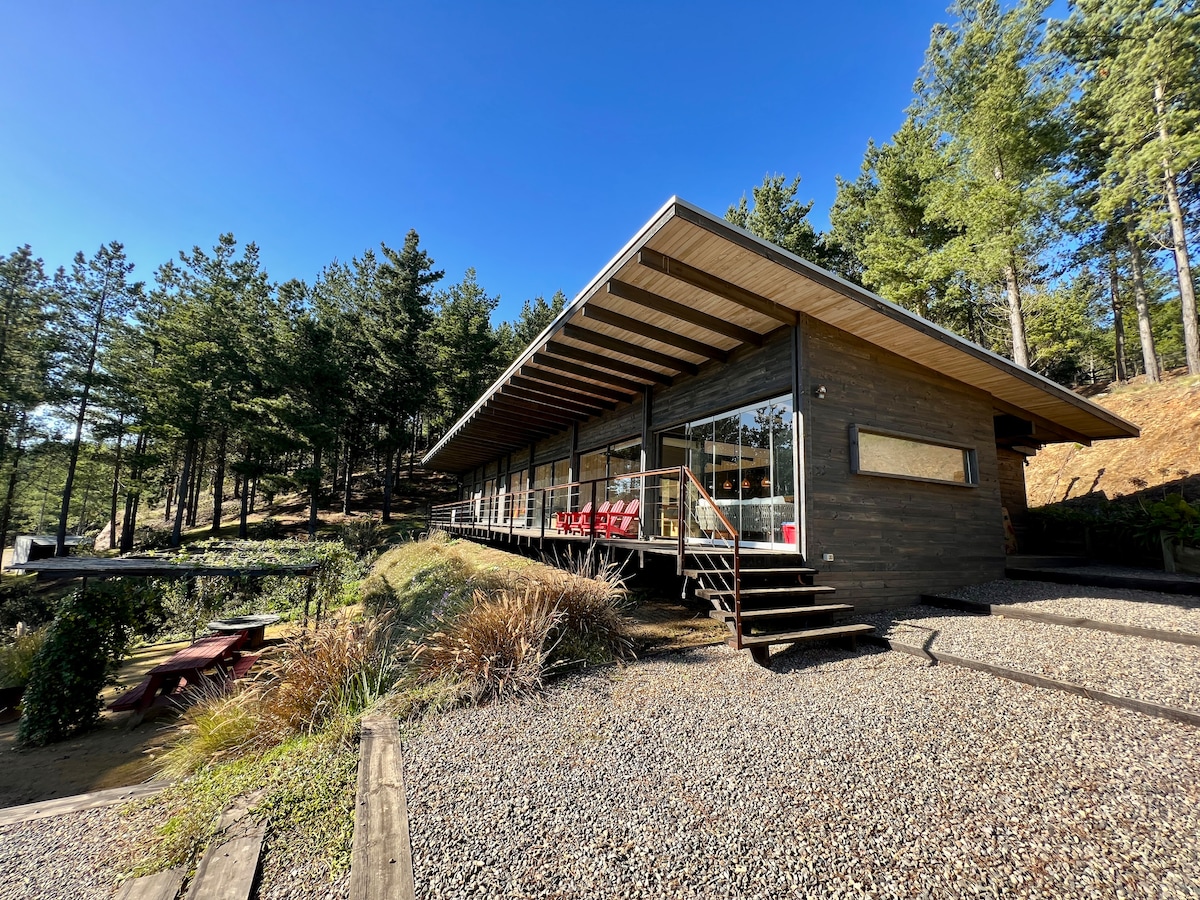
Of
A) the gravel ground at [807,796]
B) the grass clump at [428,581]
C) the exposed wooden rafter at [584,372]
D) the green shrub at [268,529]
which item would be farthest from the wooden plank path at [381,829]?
the green shrub at [268,529]

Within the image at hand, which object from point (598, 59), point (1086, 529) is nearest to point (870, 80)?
point (598, 59)

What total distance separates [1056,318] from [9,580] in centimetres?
4291

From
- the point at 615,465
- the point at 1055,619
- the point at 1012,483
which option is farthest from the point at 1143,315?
the point at 615,465

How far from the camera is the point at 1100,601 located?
5.93 m

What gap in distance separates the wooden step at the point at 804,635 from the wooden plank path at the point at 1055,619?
6.80ft

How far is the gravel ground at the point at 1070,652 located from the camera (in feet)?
11.6

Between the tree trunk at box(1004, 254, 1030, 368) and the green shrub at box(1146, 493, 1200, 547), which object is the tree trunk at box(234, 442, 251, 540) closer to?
the green shrub at box(1146, 493, 1200, 547)

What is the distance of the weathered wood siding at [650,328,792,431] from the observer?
6.62 m

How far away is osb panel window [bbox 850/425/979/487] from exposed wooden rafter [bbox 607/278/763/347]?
2017 millimetres

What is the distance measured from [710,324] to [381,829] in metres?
6.26

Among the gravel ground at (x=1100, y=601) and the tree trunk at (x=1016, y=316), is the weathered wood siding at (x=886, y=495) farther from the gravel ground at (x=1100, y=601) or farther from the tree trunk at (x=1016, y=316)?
the tree trunk at (x=1016, y=316)

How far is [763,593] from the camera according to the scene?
16.4 ft

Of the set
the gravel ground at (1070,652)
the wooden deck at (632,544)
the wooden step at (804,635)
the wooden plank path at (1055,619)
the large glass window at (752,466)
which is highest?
the large glass window at (752,466)

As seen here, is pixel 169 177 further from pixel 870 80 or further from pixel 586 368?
pixel 870 80
